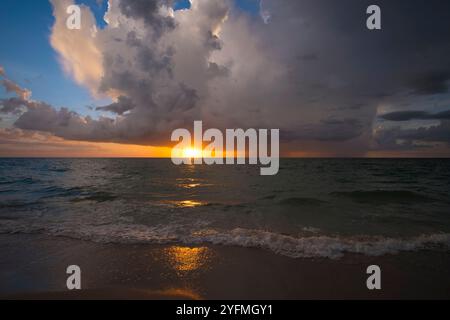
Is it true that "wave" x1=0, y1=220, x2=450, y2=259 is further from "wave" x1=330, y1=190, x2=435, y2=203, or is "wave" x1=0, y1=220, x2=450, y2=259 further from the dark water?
"wave" x1=330, y1=190, x2=435, y2=203

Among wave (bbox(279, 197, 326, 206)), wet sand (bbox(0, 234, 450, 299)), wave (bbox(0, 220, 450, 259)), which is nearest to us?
wet sand (bbox(0, 234, 450, 299))

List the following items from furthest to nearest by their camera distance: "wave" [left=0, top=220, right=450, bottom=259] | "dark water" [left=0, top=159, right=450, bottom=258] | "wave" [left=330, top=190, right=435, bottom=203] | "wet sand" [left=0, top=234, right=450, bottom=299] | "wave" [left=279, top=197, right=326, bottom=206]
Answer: "wave" [left=330, top=190, right=435, bottom=203]
"wave" [left=279, top=197, right=326, bottom=206]
"dark water" [left=0, top=159, right=450, bottom=258]
"wave" [left=0, top=220, right=450, bottom=259]
"wet sand" [left=0, top=234, right=450, bottom=299]

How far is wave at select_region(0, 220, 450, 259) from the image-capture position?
7.22 meters

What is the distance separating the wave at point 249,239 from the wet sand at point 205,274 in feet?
1.39

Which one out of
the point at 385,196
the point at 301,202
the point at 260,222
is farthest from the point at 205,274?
the point at 385,196

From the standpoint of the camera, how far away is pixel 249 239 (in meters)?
8.04

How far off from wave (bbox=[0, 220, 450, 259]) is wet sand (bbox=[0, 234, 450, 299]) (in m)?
0.42

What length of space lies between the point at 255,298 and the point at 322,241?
13.9ft

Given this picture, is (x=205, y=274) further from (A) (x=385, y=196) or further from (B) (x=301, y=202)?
(A) (x=385, y=196)

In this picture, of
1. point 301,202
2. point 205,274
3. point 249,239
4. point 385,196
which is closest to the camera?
point 205,274

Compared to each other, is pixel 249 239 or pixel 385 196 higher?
pixel 249 239

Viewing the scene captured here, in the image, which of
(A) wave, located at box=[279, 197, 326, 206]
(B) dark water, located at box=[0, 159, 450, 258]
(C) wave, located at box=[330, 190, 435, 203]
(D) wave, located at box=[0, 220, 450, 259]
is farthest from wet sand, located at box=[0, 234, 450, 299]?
(C) wave, located at box=[330, 190, 435, 203]

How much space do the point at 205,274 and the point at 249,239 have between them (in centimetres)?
281
